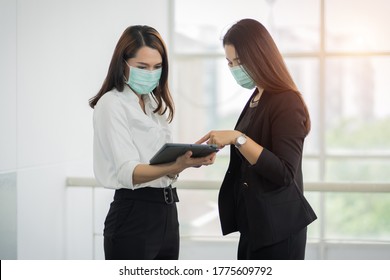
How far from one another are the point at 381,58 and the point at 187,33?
1.90m

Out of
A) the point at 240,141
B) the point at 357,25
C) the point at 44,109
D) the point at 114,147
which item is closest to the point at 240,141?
the point at 240,141

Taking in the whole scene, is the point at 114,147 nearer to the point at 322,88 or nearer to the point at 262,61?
the point at 262,61

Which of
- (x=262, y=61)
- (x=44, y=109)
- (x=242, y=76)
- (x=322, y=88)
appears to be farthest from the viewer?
(x=322, y=88)

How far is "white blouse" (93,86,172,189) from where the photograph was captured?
1.92m

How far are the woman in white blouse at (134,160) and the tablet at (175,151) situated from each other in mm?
22

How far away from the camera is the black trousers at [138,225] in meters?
1.96

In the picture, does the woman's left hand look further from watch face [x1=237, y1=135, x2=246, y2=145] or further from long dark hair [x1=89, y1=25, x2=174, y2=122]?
long dark hair [x1=89, y1=25, x2=174, y2=122]

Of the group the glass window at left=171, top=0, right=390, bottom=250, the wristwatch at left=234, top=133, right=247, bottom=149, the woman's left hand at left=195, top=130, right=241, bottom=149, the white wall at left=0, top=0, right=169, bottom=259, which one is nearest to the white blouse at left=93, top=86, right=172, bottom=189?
the woman's left hand at left=195, top=130, right=241, bottom=149

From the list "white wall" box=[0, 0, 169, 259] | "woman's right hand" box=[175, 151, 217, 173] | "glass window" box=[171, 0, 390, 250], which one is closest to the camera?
"woman's right hand" box=[175, 151, 217, 173]

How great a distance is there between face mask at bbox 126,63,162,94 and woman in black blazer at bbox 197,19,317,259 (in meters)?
0.26

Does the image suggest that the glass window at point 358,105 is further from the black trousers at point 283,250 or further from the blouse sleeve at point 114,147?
the blouse sleeve at point 114,147

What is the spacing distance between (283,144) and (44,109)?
4.57 feet

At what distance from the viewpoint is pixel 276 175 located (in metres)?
1.88
